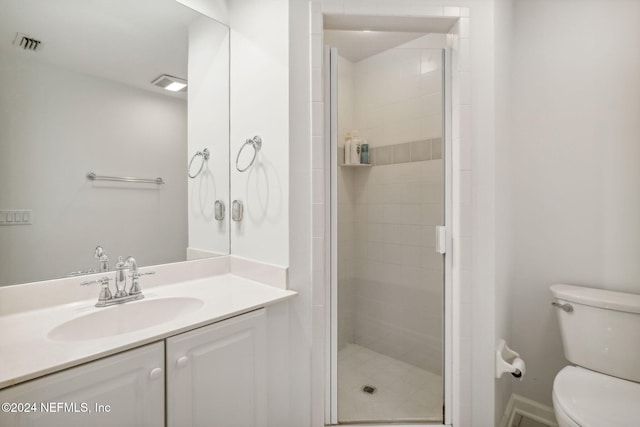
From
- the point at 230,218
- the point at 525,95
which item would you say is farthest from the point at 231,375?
the point at 525,95

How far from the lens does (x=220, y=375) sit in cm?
106

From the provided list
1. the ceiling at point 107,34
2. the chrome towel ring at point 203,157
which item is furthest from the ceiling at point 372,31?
the chrome towel ring at point 203,157

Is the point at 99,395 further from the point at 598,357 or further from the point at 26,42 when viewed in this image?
the point at 598,357

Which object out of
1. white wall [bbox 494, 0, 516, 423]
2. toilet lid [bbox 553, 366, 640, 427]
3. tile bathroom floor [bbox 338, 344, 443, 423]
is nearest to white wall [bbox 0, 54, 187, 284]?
tile bathroom floor [bbox 338, 344, 443, 423]

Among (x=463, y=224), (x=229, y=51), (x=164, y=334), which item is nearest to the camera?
(x=164, y=334)

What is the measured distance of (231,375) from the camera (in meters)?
1.09

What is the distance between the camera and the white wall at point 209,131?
61.7 inches

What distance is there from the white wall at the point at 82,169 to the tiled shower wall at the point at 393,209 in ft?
2.95

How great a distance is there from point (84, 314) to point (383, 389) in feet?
4.90

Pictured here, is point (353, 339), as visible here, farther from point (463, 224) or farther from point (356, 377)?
point (463, 224)

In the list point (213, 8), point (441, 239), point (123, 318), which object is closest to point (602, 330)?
point (441, 239)

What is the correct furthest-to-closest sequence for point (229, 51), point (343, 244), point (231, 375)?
point (229, 51), point (343, 244), point (231, 375)

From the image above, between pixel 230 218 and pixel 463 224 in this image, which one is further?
pixel 230 218

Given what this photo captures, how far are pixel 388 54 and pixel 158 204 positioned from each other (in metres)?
1.46
